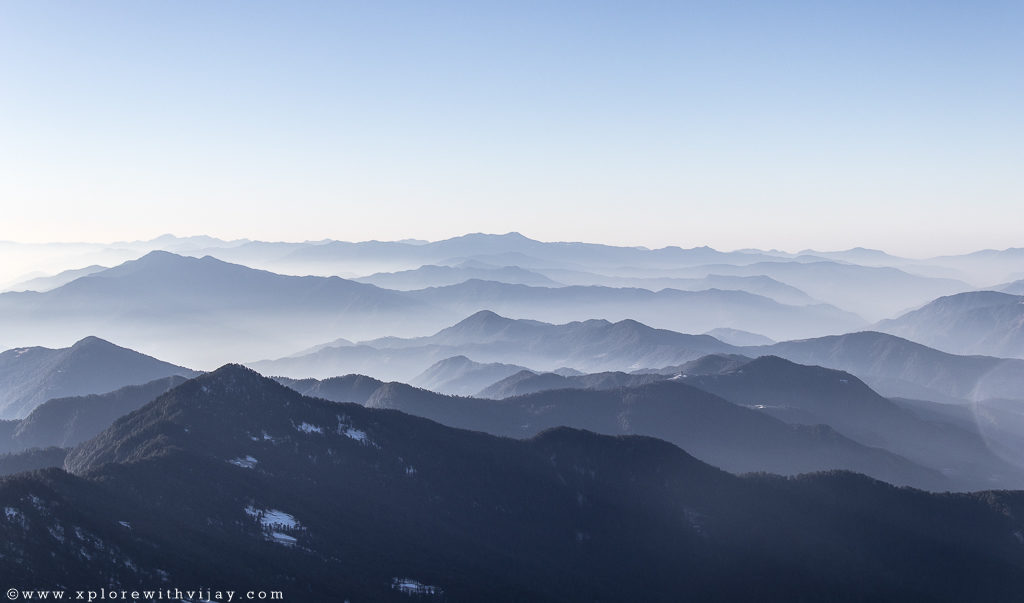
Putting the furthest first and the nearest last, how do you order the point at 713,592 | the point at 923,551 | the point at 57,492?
the point at 923,551, the point at 713,592, the point at 57,492

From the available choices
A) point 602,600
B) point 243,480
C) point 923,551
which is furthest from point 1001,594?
point 243,480

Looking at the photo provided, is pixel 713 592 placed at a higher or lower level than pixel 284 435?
lower

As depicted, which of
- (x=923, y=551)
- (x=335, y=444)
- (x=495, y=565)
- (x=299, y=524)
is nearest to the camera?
(x=299, y=524)

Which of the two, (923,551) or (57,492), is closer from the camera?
(57,492)

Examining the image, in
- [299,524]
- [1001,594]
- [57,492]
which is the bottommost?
[1001,594]

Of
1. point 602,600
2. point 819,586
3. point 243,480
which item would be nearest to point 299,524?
point 243,480

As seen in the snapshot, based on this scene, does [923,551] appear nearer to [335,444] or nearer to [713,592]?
[713,592]

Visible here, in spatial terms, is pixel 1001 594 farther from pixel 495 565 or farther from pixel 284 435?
pixel 284 435
